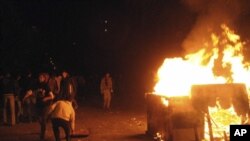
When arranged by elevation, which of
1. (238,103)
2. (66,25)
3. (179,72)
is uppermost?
(66,25)

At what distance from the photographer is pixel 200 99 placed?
10.6 meters

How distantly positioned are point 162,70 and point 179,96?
293cm

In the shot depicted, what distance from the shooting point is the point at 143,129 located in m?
14.7

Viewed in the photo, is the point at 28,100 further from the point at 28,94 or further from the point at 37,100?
the point at 37,100

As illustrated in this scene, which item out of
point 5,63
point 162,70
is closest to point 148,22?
point 5,63

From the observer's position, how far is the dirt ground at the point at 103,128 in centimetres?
1334

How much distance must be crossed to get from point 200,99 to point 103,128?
5349mm

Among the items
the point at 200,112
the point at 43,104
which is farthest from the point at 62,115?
the point at 200,112

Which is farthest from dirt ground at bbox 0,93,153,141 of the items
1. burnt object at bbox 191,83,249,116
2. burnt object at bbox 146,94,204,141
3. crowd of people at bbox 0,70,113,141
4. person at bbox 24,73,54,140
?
burnt object at bbox 191,83,249,116

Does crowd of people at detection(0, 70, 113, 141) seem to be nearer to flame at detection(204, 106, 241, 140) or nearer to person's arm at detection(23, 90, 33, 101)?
person's arm at detection(23, 90, 33, 101)

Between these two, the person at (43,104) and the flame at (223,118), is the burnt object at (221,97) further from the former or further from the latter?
the person at (43,104)

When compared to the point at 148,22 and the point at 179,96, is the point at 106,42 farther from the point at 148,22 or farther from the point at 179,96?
the point at 179,96

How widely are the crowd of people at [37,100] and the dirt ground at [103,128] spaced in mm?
548

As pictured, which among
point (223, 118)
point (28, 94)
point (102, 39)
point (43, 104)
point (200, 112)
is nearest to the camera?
point (200, 112)
